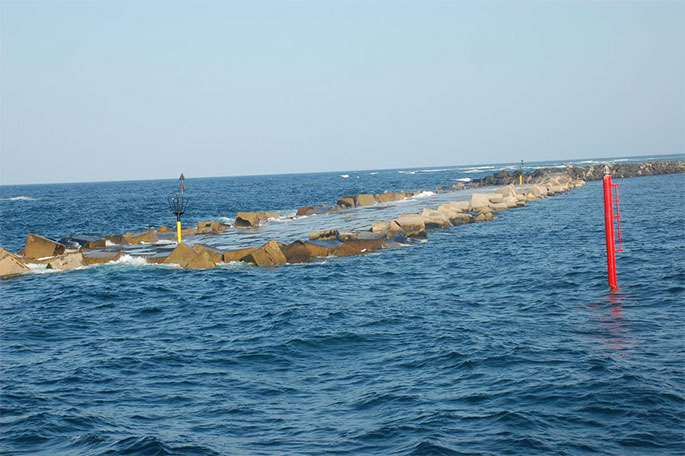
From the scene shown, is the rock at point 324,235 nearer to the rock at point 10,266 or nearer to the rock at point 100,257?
the rock at point 100,257

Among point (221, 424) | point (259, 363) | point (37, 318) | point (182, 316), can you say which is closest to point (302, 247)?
point (182, 316)

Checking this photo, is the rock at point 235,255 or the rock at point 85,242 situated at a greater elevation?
the rock at point 85,242

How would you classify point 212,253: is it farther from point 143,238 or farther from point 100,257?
point 143,238

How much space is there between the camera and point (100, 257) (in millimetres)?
27984

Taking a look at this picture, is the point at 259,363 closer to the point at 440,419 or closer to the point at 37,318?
the point at 440,419

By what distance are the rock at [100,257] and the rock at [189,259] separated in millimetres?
2680

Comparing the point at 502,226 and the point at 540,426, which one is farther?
the point at 502,226

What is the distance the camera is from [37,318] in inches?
719

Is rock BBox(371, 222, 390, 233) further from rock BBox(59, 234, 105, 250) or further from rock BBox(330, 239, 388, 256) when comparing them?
rock BBox(59, 234, 105, 250)

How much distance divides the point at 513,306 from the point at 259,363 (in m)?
7.64

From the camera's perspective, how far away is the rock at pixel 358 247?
2828cm

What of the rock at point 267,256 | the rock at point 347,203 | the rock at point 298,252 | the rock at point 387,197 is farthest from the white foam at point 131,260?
the rock at point 387,197

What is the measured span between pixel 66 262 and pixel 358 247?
12589 millimetres

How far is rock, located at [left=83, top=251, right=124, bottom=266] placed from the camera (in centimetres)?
2758
